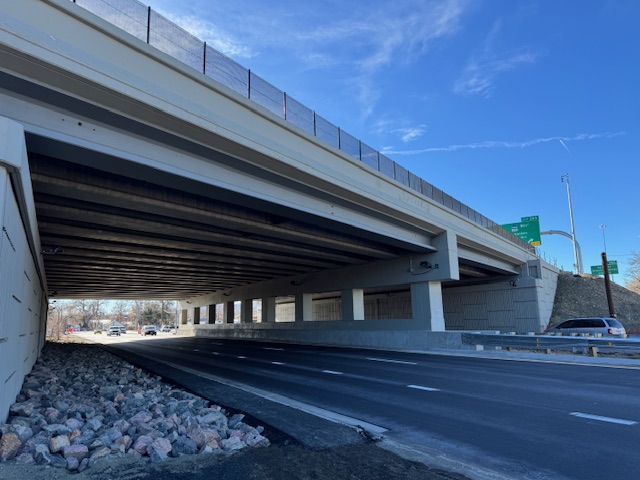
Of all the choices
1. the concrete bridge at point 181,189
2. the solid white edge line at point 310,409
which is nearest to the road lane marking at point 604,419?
the solid white edge line at point 310,409

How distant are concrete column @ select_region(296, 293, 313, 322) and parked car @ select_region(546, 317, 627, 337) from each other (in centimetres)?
1746

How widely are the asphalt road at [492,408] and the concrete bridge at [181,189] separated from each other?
18.7 ft

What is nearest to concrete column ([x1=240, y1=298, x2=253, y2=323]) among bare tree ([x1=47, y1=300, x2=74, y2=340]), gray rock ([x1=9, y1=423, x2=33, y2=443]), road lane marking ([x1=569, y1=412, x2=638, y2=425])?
bare tree ([x1=47, y1=300, x2=74, y2=340])

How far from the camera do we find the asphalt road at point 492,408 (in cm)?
510

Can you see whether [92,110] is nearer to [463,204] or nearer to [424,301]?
[424,301]

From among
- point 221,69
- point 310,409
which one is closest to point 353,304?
point 221,69

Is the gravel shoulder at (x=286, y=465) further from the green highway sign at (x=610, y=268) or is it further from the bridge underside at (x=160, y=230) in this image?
the green highway sign at (x=610, y=268)

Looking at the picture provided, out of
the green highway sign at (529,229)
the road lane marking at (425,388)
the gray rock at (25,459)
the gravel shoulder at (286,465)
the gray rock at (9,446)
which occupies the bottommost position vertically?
the road lane marking at (425,388)

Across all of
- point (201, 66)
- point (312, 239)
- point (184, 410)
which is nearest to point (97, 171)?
point (201, 66)

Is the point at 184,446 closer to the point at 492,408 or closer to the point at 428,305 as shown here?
the point at 492,408

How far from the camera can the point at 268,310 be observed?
3619 cm

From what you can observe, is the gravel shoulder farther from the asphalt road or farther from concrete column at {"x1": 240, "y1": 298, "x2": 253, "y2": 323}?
concrete column at {"x1": 240, "y1": 298, "x2": 253, "y2": 323}

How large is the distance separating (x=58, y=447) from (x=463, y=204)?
2572 cm

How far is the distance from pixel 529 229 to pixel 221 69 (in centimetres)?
3525
